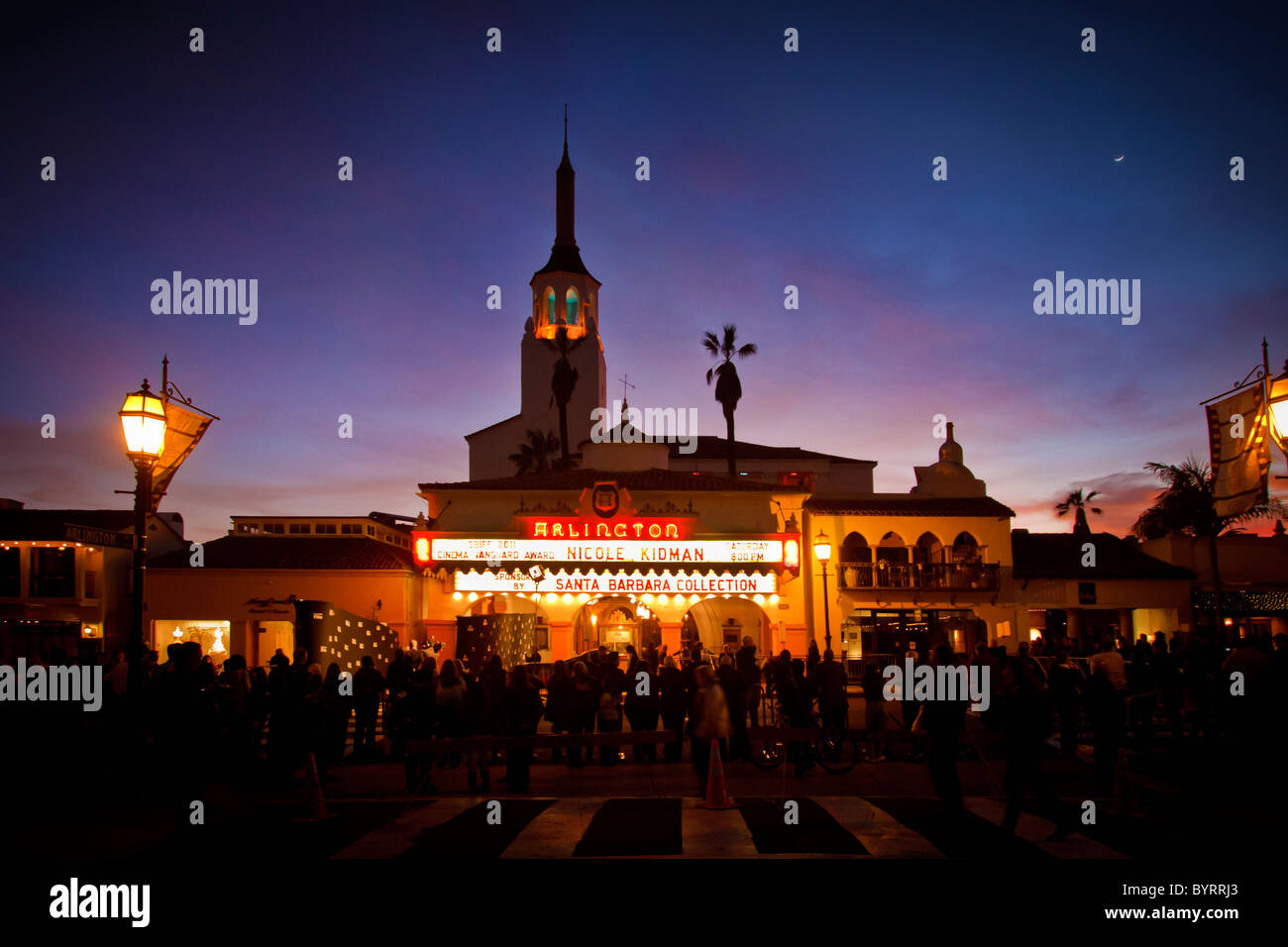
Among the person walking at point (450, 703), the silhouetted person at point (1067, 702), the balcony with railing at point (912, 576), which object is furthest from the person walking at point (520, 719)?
the balcony with railing at point (912, 576)

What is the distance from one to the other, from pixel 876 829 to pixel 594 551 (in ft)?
64.5

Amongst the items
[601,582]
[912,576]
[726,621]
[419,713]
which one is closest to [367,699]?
[419,713]

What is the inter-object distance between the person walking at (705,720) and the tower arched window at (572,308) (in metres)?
53.9

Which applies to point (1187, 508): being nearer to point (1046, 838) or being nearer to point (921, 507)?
point (921, 507)

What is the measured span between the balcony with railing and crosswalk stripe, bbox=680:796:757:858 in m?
22.3

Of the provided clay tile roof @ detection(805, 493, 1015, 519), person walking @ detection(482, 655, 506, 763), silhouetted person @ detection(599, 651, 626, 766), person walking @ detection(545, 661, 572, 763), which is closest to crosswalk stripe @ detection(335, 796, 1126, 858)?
person walking @ detection(482, 655, 506, 763)

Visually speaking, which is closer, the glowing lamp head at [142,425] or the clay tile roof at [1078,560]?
the glowing lamp head at [142,425]

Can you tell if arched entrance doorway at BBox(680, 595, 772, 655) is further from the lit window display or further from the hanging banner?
the hanging banner

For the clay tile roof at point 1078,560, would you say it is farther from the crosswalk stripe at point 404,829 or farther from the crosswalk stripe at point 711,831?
the crosswalk stripe at point 404,829

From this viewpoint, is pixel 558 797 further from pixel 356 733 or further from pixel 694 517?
pixel 694 517

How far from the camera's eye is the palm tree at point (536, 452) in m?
58.8

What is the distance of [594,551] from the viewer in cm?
2916

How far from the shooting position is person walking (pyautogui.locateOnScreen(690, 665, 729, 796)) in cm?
1185

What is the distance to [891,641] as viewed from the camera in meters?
33.2
